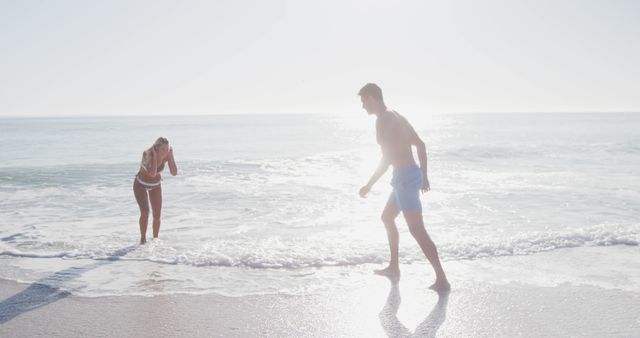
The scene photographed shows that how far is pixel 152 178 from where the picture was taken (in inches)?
277

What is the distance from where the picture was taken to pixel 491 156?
2514 centimetres

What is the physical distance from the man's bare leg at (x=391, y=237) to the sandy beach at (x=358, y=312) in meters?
0.22

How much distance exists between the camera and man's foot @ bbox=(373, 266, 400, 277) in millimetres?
5203

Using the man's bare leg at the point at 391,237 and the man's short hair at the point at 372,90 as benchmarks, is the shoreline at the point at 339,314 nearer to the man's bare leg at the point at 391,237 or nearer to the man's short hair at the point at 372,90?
the man's bare leg at the point at 391,237

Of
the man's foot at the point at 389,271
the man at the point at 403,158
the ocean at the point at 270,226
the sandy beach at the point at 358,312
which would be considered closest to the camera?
the sandy beach at the point at 358,312

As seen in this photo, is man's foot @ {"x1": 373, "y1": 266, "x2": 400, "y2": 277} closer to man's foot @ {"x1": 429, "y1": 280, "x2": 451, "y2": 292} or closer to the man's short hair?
man's foot @ {"x1": 429, "y1": 280, "x2": 451, "y2": 292}

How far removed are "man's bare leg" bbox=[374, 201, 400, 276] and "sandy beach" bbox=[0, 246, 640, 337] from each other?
222 mm

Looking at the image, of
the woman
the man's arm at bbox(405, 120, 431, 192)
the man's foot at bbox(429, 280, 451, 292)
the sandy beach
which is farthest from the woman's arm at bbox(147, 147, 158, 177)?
the man's foot at bbox(429, 280, 451, 292)

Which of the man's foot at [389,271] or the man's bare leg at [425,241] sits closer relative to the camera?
the man's bare leg at [425,241]

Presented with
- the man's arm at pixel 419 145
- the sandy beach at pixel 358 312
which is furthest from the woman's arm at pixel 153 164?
the man's arm at pixel 419 145

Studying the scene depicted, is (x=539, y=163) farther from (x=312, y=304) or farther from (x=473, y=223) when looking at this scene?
(x=312, y=304)

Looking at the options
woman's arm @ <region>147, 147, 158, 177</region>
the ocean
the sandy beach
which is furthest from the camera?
woman's arm @ <region>147, 147, 158, 177</region>

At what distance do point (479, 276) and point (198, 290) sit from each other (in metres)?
3.06

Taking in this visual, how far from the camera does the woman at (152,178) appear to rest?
6.80 metres
